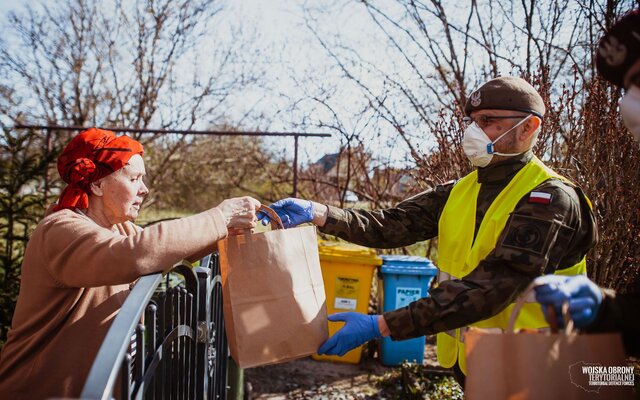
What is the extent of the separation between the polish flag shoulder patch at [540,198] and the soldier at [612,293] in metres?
0.49

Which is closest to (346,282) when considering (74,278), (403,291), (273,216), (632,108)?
(403,291)

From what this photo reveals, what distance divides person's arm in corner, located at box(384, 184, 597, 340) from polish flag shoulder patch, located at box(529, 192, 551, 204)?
0.05ft

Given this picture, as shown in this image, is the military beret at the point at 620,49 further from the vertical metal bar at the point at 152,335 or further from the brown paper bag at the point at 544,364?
the vertical metal bar at the point at 152,335

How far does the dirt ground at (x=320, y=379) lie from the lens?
445cm

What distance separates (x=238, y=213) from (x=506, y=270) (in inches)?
42.2

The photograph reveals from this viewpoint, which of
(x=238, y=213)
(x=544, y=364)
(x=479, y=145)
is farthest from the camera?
(x=479, y=145)

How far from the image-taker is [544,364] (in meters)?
1.33

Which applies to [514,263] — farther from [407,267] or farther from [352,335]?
[407,267]

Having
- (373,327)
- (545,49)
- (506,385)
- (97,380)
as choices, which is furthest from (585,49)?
(97,380)

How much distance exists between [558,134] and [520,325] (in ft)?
9.52

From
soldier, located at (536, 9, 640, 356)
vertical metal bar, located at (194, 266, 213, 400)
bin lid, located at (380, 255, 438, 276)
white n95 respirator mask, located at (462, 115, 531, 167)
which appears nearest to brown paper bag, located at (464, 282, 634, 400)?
soldier, located at (536, 9, 640, 356)

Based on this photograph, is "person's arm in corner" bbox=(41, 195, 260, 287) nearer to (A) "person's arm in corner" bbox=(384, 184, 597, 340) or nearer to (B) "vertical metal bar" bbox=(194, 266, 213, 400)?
(B) "vertical metal bar" bbox=(194, 266, 213, 400)

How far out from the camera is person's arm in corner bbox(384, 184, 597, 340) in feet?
6.41

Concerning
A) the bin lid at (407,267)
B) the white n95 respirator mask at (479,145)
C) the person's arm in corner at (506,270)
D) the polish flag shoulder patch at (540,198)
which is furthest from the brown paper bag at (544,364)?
the bin lid at (407,267)
